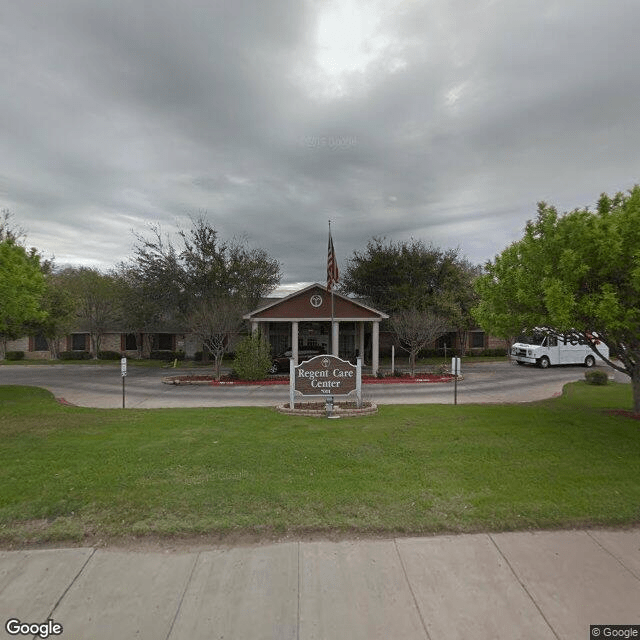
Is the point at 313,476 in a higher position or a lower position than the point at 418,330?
lower

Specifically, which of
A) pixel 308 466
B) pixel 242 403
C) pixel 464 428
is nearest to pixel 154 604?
pixel 308 466

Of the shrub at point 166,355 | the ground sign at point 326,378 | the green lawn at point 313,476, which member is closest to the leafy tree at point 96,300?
the shrub at point 166,355

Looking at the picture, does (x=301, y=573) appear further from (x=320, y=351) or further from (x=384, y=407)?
(x=320, y=351)

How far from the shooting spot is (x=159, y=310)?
2717cm

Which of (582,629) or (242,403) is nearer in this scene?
(582,629)

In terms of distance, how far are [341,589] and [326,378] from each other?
24.7ft

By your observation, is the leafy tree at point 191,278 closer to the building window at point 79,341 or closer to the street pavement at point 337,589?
the building window at point 79,341

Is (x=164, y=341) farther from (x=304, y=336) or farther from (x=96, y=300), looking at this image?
(x=304, y=336)

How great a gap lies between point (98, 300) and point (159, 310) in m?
6.96

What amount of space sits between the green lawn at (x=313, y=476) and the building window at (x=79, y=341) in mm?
27937

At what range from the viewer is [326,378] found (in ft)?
35.1

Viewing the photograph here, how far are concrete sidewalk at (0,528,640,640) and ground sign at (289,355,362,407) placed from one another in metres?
6.75

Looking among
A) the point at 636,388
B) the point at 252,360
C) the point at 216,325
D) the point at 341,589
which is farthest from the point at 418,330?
the point at 341,589

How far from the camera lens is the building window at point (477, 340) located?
113 ft
